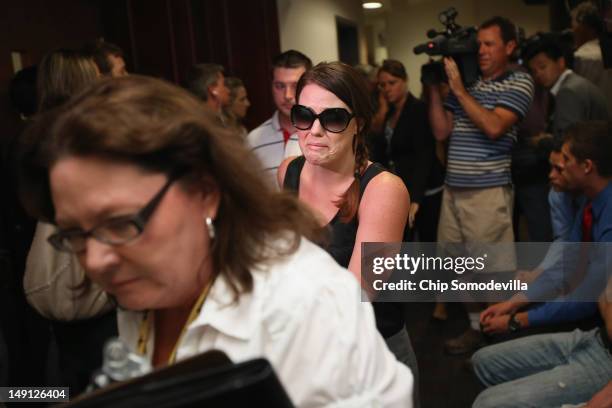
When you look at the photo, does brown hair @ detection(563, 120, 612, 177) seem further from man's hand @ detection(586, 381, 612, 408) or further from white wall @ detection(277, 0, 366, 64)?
white wall @ detection(277, 0, 366, 64)

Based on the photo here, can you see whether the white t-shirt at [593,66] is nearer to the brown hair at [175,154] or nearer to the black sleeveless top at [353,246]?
the black sleeveless top at [353,246]

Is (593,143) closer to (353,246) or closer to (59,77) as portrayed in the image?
(353,246)

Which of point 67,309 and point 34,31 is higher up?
point 34,31

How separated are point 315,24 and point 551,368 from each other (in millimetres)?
1932

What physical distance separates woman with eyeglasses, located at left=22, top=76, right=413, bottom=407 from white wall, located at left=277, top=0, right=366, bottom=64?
212cm

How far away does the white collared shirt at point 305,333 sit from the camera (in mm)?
782

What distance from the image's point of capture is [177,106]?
2.58 feet

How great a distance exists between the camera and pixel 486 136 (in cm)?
274

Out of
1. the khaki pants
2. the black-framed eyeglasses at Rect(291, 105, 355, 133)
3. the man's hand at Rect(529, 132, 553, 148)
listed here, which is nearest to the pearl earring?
the black-framed eyeglasses at Rect(291, 105, 355, 133)

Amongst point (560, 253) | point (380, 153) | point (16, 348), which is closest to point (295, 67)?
point (380, 153)

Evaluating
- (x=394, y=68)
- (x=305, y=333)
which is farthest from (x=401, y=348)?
(x=394, y=68)

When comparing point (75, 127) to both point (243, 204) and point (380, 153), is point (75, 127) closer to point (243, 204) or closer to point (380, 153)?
point (243, 204)

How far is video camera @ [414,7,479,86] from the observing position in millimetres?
2746

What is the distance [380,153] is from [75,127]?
2.41 m
